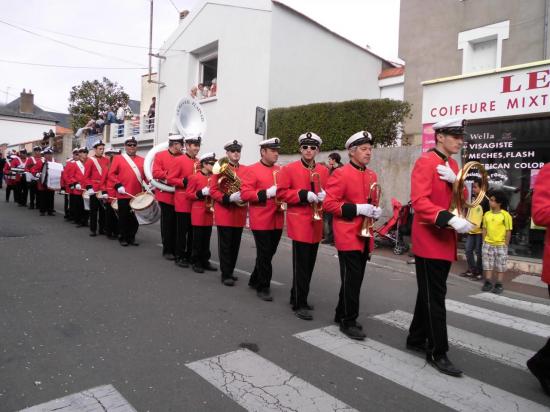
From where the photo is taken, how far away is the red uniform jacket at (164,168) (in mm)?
7874

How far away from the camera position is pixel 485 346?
15.3 ft

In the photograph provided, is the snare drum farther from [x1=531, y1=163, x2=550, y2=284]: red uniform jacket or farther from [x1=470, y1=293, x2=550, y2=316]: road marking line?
[x1=531, y1=163, x2=550, y2=284]: red uniform jacket

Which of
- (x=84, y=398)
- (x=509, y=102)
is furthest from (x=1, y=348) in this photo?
(x=509, y=102)

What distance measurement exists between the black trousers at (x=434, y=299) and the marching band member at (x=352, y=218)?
681 millimetres

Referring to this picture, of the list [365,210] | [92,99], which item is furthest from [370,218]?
[92,99]

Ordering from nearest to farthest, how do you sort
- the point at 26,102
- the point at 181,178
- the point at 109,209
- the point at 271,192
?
the point at 271,192, the point at 181,178, the point at 109,209, the point at 26,102

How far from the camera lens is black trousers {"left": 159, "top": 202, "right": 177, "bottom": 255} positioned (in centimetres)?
815

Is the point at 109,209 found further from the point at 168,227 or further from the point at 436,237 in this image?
the point at 436,237

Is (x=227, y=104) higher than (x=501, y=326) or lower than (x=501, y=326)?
higher

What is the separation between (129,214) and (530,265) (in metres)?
7.89

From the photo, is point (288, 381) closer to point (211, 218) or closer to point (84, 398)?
point (84, 398)

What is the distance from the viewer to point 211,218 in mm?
7289

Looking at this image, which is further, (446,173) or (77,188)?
(77,188)

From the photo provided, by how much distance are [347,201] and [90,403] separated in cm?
287
